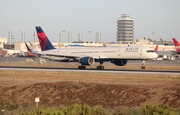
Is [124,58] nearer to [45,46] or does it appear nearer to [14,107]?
[45,46]

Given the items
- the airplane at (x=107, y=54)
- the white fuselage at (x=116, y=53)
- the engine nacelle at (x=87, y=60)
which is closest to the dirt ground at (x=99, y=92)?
the white fuselage at (x=116, y=53)

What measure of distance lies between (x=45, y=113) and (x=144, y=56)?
1674 inches

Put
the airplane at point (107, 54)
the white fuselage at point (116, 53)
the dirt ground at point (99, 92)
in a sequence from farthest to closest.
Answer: the airplane at point (107, 54) < the white fuselage at point (116, 53) < the dirt ground at point (99, 92)

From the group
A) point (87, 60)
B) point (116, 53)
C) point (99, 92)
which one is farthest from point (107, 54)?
point (99, 92)

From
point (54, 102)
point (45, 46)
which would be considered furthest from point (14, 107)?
point (45, 46)

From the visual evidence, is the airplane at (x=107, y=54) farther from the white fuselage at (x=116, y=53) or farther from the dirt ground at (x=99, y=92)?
the dirt ground at (x=99, y=92)

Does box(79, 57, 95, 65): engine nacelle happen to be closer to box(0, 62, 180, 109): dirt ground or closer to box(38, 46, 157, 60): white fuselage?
box(38, 46, 157, 60): white fuselage

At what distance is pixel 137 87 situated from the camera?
36.8m

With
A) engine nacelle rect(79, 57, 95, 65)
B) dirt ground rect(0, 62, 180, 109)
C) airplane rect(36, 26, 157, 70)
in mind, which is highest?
airplane rect(36, 26, 157, 70)

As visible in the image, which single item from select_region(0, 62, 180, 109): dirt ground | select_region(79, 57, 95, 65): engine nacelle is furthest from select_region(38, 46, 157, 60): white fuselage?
select_region(0, 62, 180, 109): dirt ground

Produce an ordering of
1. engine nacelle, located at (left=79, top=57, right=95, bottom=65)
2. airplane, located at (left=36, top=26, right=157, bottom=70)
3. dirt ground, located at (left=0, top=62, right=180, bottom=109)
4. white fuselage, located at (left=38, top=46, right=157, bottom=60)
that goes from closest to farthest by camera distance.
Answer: dirt ground, located at (left=0, top=62, right=180, bottom=109), white fuselage, located at (left=38, top=46, right=157, bottom=60), airplane, located at (left=36, top=26, right=157, bottom=70), engine nacelle, located at (left=79, top=57, right=95, bottom=65)

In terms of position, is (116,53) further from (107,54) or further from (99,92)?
(99,92)

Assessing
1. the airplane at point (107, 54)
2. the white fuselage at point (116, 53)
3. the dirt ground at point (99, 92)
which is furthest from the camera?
the airplane at point (107, 54)

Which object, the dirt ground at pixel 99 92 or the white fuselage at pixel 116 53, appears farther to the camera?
the white fuselage at pixel 116 53
